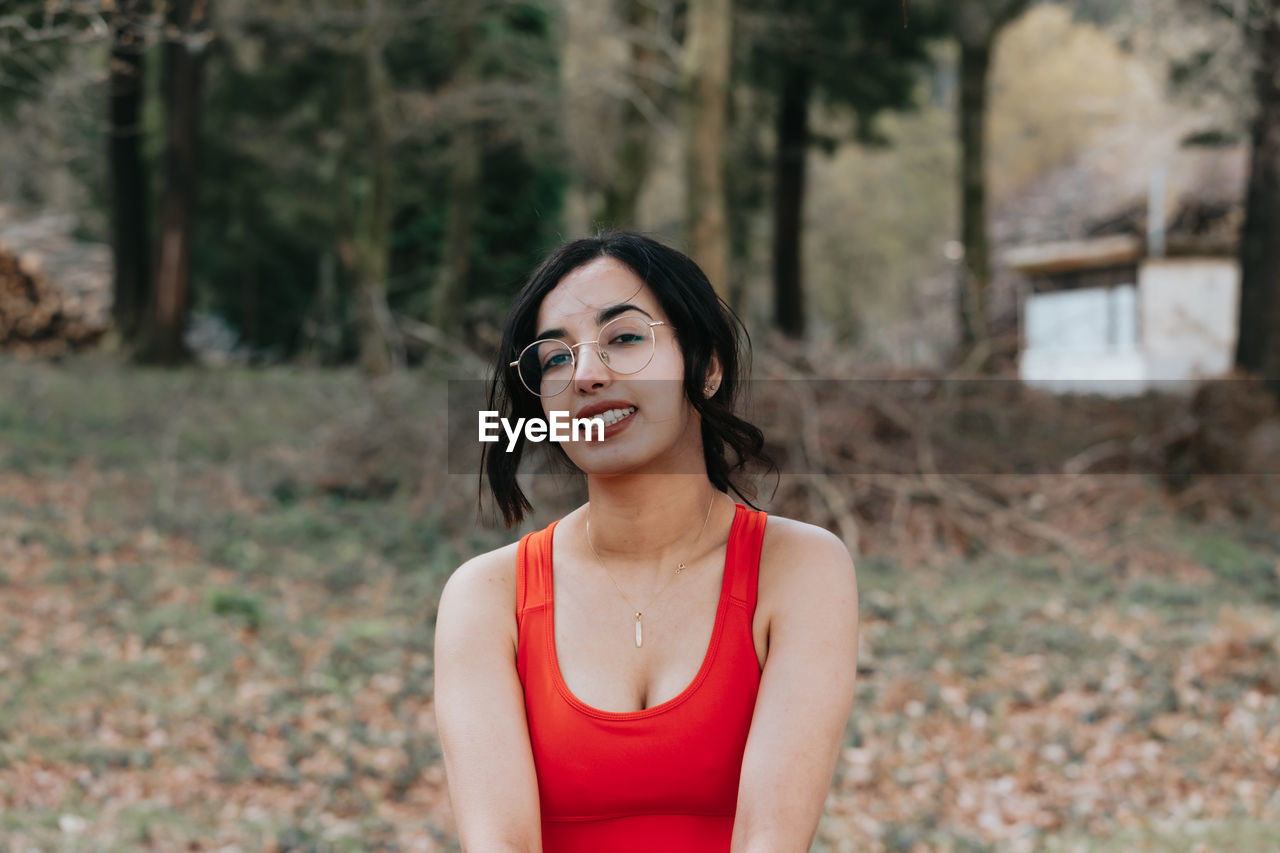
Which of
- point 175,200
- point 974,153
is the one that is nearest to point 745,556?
point 974,153

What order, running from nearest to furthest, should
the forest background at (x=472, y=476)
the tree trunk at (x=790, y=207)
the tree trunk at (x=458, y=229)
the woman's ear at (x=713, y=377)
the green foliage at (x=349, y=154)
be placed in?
the woman's ear at (x=713, y=377) → the forest background at (x=472, y=476) → the green foliage at (x=349, y=154) → the tree trunk at (x=458, y=229) → the tree trunk at (x=790, y=207)

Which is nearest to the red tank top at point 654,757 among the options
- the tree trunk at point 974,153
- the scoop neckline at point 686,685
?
the scoop neckline at point 686,685

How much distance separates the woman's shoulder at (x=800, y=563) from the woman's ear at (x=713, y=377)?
0.24 m

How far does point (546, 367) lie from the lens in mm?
1960

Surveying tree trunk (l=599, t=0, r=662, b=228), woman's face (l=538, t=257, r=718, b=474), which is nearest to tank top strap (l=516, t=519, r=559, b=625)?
woman's face (l=538, t=257, r=718, b=474)

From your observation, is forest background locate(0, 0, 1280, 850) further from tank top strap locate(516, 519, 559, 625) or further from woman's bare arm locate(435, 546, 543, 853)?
woman's bare arm locate(435, 546, 543, 853)

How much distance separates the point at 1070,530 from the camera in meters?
8.82

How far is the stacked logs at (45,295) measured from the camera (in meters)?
16.9

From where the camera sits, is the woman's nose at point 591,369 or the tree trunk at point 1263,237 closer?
the woman's nose at point 591,369

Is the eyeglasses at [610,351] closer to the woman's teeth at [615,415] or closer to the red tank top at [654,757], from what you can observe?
the woman's teeth at [615,415]

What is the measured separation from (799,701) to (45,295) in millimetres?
17957

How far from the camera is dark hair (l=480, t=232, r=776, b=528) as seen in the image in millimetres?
1929

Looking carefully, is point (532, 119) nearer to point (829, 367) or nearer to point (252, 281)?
point (829, 367)

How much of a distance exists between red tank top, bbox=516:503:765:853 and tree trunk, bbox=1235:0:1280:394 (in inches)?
417
